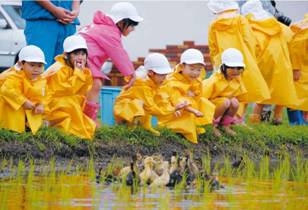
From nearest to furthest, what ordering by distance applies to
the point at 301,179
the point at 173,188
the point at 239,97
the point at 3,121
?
1. the point at 173,188
2. the point at 301,179
3. the point at 3,121
4. the point at 239,97

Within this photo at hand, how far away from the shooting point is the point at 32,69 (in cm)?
1162

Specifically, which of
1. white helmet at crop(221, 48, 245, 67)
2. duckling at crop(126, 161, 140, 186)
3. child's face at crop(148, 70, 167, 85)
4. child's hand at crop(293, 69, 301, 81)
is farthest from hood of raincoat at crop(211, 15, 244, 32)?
duckling at crop(126, 161, 140, 186)

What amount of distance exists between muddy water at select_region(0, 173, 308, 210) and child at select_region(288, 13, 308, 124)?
5406 millimetres

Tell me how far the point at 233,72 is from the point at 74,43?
2.28 metres

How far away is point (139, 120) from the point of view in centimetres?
1270

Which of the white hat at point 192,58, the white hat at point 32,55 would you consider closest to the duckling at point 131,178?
the white hat at point 32,55

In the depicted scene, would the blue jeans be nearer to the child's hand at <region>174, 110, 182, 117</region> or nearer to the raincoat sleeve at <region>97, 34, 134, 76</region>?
the raincoat sleeve at <region>97, 34, 134, 76</region>

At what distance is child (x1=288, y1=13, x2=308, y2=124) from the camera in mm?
15469

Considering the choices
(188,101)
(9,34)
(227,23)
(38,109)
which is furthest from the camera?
(9,34)

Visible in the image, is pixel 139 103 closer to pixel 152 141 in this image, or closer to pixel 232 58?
pixel 152 141

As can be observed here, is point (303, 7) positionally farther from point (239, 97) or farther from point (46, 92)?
point (46, 92)

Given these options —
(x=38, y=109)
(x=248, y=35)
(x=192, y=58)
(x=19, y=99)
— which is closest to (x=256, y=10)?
(x=248, y=35)

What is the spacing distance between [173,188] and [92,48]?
10.9ft

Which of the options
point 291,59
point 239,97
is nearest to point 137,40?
point 291,59
